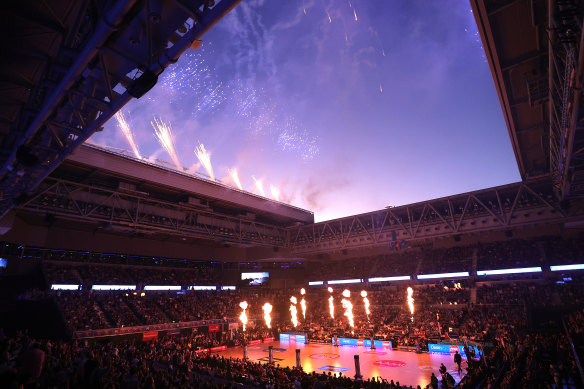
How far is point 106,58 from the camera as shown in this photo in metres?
6.84

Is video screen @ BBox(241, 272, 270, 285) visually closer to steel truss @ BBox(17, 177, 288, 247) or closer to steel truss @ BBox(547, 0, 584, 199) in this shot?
steel truss @ BBox(17, 177, 288, 247)

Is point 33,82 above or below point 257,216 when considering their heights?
below

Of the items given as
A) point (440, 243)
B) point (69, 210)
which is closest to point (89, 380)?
point (69, 210)

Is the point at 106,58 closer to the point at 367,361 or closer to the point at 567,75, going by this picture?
the point at 567,75

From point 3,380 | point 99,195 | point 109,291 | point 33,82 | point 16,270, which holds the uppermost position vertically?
point 99,195

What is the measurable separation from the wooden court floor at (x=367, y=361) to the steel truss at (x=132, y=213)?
11423 millimetres

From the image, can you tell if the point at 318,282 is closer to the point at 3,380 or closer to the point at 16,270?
the point at 16,270

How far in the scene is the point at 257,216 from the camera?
37.6 m

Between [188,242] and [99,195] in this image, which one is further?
[188,242]

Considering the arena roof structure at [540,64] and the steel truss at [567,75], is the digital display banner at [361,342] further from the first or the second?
the steel truss at [567,75]

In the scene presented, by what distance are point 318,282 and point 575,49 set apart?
1662 inches

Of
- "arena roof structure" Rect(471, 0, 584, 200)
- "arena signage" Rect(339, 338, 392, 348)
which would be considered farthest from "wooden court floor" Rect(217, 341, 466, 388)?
"arena roof structure" Rect(471, 0, 584, 200)

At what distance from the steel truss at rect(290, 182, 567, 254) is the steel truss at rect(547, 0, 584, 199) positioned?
13.1 metres

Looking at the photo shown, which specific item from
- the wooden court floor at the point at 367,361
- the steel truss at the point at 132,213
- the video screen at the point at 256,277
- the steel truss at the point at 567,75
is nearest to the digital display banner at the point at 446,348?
the wooden court floor at the point at 367,361
